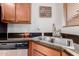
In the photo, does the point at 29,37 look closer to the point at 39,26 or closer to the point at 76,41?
the point at 39,26

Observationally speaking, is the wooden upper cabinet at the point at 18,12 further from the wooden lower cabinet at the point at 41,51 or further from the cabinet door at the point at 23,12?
the wooden lower cabinet at the point at 41,51

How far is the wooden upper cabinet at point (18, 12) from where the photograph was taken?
1.35 metres

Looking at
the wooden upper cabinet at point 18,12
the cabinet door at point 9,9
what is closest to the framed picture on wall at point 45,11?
the wooden upper cabinet at point 18,12

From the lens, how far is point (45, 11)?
1.33 meters

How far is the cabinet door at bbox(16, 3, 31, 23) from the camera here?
135cm

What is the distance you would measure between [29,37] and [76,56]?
481 millimetres

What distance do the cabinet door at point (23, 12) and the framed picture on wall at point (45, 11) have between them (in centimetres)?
10

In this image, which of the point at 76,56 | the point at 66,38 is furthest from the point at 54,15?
the point at 76,56

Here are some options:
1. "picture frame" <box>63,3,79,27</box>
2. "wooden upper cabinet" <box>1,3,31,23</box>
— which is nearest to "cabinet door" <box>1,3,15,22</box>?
"wooden upper cabinet" <box>1,3,31,23</box>

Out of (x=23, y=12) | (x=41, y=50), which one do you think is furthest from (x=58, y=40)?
(x=23, y=12)

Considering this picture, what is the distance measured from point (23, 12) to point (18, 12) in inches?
1.7

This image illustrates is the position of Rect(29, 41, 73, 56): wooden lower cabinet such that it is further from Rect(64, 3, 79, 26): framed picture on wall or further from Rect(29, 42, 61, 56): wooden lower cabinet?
Rect(64, 3, 79, 26): framed picture on wall

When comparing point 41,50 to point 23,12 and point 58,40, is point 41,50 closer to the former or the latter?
point 58,40

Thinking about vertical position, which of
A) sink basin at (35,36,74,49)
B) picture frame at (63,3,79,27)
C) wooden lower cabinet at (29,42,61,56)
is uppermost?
picture frame at (63,3,79,27)
